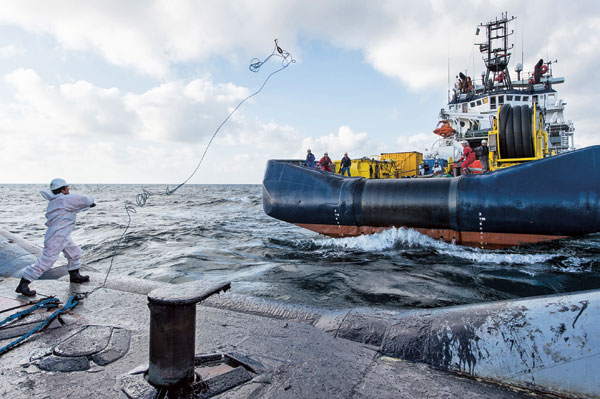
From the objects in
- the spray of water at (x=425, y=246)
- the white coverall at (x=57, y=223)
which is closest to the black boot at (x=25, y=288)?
the white coverall at (x=57, y=223)

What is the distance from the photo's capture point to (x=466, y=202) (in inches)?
271

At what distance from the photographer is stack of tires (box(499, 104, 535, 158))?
8.58 meters

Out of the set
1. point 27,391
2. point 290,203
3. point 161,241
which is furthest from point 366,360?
point 161,241

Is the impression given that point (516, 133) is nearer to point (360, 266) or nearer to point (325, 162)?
→ point (360, 266)

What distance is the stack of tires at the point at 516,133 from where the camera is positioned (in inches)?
338

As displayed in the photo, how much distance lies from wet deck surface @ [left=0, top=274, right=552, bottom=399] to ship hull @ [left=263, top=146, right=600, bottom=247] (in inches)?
197

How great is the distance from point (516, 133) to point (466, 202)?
10.5 feet

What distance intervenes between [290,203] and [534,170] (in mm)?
5190

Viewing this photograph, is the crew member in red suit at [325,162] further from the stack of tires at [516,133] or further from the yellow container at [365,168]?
the stack of tires at [516,133]

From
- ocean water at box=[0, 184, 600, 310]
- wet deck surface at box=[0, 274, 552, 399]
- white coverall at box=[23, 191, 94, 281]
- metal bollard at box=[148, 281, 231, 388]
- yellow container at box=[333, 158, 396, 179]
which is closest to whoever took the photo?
metal bollard at box=[148, 281, 231, 388]

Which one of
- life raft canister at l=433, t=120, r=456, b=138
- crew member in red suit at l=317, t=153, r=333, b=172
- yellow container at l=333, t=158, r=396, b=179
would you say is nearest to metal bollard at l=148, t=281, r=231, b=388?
crew member in red suit at l=317, t=153, r=333, b=172

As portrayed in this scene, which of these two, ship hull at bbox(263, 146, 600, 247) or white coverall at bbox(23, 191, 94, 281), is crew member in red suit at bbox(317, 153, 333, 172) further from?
white coverall at bbox(23, 191, 94, 281)

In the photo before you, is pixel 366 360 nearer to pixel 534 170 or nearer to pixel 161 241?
pixel 534 170

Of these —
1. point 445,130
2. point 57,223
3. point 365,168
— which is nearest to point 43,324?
point 57,223
